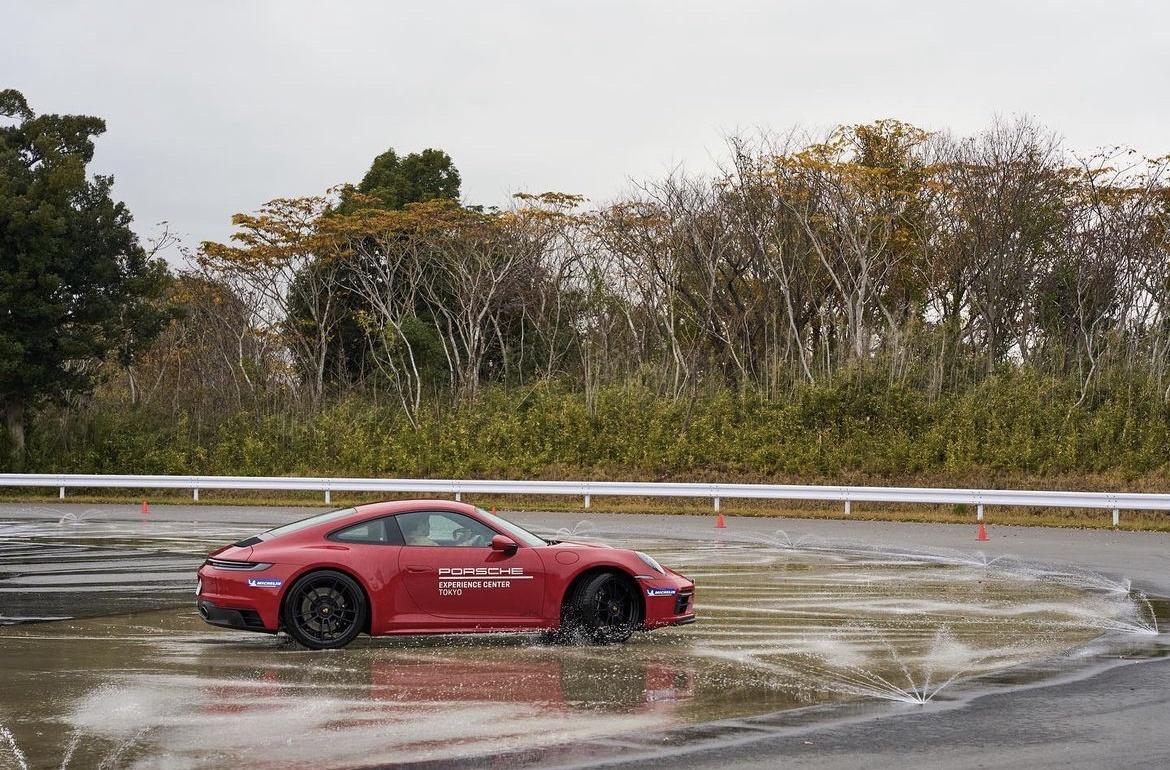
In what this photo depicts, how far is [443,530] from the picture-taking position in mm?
11156

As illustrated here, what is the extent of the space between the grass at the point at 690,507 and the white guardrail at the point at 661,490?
307mm

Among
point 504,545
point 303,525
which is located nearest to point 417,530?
point 504,545

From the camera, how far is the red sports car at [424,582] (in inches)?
420

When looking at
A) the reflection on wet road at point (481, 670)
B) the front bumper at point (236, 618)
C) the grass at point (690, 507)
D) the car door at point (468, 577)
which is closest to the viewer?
the reflection on wet road at point (481, 670)

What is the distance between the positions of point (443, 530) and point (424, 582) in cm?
50

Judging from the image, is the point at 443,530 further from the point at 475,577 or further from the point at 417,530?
the point at 475,577

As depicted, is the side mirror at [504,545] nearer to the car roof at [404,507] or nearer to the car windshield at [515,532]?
the car windshield at [515,532]

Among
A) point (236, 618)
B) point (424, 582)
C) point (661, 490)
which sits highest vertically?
point (661, 490)

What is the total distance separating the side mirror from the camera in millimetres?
10938

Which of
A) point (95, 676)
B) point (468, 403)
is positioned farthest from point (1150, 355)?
point (95, 676)

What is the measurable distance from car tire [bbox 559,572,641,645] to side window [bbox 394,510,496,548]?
0.89 meters

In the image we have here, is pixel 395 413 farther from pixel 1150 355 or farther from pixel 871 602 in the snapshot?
pixel 871 602

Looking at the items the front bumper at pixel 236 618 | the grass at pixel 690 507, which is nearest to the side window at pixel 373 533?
the front bumper at pixel 236 618

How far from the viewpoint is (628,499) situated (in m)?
31.9
